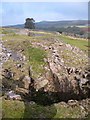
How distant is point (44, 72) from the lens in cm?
2316

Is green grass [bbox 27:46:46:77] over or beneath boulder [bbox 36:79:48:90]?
over

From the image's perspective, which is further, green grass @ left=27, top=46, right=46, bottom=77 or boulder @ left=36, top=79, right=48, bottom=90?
green grass @ left=27, top=46, right=46, bottom=77

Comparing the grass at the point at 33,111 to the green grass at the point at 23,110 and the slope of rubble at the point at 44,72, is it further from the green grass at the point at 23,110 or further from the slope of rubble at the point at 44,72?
the slope of rubble at the point at 44,72

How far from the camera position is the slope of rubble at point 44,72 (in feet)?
70.5

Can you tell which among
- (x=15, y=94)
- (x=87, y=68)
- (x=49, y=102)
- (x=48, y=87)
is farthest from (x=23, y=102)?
(x=87, y=68)

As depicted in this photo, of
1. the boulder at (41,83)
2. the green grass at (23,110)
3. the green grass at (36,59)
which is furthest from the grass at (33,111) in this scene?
the green grass at (36,59)

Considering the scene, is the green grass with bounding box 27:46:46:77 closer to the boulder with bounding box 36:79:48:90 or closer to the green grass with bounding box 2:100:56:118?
the boulder with bounding box 36:79:48:90

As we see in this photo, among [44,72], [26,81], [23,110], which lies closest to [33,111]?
[23,110]

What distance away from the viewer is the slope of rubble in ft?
70.5

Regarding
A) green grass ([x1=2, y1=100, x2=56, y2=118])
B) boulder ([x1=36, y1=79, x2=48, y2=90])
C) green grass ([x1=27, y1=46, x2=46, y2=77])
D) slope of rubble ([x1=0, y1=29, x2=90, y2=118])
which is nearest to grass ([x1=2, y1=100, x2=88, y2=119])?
green grass ([x1=2, y1=100, x2=56, y2=118])

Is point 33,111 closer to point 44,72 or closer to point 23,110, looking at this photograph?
point 23,110

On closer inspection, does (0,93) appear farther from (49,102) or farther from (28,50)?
(28,50)

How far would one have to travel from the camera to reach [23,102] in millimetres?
Answer: 17672

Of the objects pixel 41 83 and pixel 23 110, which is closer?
pixel 23 110
